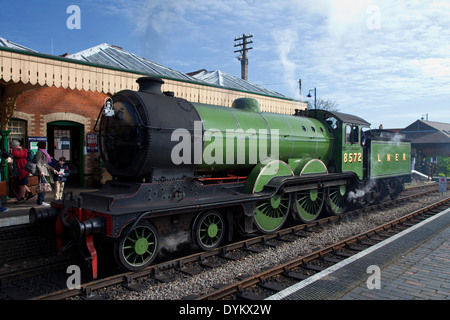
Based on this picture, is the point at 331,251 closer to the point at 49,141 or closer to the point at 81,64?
the point at 81,64

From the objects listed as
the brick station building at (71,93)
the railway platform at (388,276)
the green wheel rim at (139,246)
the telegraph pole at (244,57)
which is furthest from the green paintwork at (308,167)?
the telegraph pole at (244,57)

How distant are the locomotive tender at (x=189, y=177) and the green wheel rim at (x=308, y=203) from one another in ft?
0.09

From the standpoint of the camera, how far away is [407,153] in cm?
1391

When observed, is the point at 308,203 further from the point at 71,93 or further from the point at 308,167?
the point at 71,93

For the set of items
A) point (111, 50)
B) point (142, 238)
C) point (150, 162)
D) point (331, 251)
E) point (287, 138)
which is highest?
point (111, 50)

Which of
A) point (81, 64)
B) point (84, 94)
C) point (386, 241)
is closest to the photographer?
point (386, 241)

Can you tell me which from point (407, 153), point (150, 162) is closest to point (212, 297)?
point (150, 162)

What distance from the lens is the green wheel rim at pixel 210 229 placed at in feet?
20.4

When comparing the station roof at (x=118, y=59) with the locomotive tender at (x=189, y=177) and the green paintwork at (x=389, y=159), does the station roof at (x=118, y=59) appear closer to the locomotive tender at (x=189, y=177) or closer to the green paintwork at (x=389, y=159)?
the locomotive tender at (x=189, y=177)

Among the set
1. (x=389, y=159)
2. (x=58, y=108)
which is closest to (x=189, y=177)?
(x=58, y=108)

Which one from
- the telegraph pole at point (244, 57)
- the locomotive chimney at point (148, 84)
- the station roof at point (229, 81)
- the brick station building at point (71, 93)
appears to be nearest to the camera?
the locomotive chimney at point (148, 84)

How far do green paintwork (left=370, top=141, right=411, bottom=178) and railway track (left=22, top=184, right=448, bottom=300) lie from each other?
4.14 meters

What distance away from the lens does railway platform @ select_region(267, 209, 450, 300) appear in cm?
443

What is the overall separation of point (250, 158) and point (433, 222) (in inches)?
226
